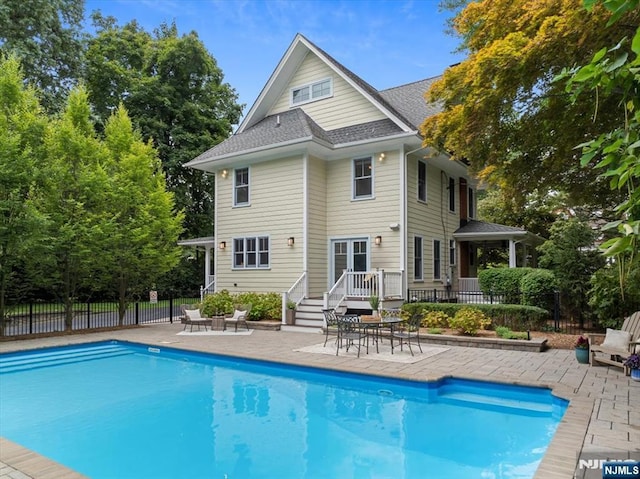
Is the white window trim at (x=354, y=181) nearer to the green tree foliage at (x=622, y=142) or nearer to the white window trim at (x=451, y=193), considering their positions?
the white window trim at (x=451, y=193)

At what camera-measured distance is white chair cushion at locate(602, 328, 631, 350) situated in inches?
313

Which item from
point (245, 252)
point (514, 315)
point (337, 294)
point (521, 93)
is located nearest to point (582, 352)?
point (514, 315)

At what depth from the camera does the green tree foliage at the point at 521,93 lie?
6.89m

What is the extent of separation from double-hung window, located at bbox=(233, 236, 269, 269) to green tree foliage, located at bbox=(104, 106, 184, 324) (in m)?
2.22

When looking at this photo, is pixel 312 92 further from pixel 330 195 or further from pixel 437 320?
pixel 437 320

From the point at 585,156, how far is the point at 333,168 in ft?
48.2

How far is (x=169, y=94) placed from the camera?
2800 centimetres

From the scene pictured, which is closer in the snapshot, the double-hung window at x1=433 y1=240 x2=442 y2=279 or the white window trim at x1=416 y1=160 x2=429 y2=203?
the white window trim at x1=416 y1=160 x2=429 y2=203

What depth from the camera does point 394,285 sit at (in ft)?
46.4

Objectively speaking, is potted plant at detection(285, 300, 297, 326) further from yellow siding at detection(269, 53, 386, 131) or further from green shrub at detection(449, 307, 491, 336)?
yellow siding at detection(269, 53, 386, 131)

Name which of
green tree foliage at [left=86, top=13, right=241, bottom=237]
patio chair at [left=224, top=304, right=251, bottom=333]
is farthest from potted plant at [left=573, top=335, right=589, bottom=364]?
green tree foliage at [left=86, top=13, right=241, bottom=237]

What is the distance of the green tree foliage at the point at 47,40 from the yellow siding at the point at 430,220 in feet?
61.8

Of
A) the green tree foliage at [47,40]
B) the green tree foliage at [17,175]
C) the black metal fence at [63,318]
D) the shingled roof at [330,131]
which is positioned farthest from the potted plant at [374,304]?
the green tree foliage at [47,40]

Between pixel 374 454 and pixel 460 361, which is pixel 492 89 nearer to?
pixel 460 361
